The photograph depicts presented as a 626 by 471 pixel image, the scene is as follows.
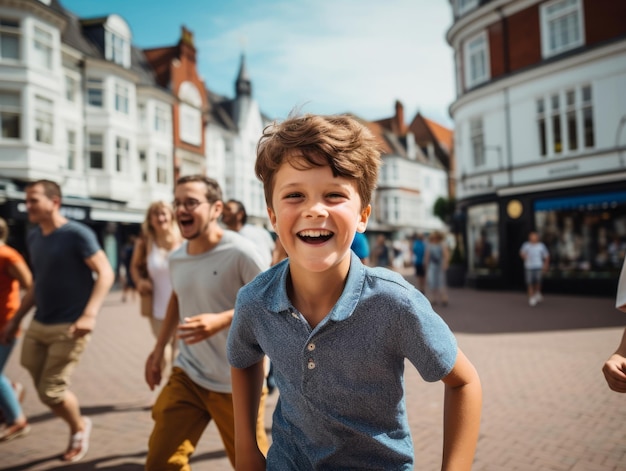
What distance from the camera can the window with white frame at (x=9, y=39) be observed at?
60.4ft

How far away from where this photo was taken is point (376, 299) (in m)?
1.48

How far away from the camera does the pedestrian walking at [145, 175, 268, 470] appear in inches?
99.1

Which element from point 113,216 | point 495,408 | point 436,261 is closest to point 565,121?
point 436,261

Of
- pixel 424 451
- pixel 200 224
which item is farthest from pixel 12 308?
pixel 424 451

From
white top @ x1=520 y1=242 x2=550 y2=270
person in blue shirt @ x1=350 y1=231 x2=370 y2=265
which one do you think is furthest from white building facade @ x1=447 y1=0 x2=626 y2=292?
person in blue shirt @ x1=350 y1=231 x2=370 y2=265

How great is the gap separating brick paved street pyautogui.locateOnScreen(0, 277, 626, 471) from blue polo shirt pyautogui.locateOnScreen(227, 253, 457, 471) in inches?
95.8

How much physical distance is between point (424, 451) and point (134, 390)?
11.8ft

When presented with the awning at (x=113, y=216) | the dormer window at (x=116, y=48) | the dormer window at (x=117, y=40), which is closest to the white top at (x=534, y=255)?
the awning at (x=113, y=216)

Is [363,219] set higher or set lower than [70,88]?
lower

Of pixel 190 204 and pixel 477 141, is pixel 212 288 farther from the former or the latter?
pixel 477 141

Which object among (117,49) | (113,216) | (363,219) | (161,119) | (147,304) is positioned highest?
(117,49)

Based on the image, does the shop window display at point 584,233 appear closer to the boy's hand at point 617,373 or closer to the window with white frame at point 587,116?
the window with white frame at point 587,116

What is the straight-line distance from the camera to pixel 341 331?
149cm

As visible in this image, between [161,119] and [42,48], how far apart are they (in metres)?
8.18
